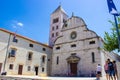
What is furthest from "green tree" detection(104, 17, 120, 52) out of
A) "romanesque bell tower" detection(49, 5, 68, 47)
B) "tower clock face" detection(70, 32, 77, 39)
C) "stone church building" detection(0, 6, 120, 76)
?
"romanesque bell tower" detection(49, 5, 68, 47)

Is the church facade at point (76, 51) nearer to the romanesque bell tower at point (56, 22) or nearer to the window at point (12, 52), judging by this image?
the window at point (12, 52)

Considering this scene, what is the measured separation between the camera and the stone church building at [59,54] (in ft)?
78.7

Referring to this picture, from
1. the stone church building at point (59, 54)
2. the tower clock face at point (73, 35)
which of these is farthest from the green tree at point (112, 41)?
the tower clock face at point (73, 35)

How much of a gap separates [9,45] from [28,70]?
20.5ft

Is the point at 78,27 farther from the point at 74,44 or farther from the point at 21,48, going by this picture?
the point at 21,48

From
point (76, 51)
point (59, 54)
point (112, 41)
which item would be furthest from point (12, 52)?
point (112, 41)

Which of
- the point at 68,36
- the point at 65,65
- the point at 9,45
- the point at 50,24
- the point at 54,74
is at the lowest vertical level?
the point at 54,74

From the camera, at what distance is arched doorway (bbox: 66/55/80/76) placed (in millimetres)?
26797

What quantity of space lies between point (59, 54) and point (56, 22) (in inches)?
777

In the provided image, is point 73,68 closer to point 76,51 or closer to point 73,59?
point 73,59

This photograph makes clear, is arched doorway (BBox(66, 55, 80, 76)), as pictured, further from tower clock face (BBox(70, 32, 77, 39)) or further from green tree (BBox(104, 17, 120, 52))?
green tree (BBox(104, 17, 120, 52))

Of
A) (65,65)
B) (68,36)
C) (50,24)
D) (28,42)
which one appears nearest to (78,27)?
(68,36)

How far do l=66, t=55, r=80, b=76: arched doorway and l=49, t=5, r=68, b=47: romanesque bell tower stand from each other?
1787 cm

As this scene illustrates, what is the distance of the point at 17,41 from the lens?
25.5m
